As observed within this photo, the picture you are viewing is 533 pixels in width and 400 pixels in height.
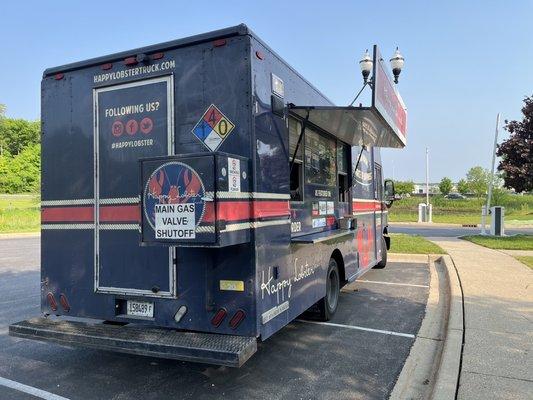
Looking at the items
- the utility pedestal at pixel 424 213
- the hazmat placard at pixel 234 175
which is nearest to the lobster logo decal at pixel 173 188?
the hazmat placard at pixel 234 175

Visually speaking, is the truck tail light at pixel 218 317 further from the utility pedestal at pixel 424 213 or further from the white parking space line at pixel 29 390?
the utility pedestal at pixel 424 213

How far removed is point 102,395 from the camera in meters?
4.02

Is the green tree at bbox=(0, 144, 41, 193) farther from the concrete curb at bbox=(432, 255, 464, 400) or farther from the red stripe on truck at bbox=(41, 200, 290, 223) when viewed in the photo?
the concrete curb at bbox=(432, 255, 464, 400)

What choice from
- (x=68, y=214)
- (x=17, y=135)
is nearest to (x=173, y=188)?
(x=68, y=214)

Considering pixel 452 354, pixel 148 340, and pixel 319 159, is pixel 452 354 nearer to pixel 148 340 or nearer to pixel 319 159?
pixel 319 159

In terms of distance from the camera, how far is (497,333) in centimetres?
522

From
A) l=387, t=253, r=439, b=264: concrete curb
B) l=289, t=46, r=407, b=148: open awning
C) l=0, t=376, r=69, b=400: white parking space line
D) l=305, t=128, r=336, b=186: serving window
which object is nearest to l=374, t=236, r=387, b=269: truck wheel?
l=387, t=253, r=439, b=264: concrete curb

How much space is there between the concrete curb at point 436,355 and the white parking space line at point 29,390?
9.48 feet

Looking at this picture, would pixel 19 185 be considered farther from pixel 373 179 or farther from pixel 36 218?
pixel 373 179

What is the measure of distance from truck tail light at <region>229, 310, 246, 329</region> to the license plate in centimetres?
83

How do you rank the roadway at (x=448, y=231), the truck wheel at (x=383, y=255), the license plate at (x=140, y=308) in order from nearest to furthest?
the license plate at (x=140, y=308) → the truck wheel at (x=383, y=255) → the roadway at (x=448, y=231)

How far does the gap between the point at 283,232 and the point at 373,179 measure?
508 centimetres

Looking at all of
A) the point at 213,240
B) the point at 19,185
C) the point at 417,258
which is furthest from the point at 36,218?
the point at 19,185

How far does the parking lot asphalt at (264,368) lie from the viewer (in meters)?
4.08
